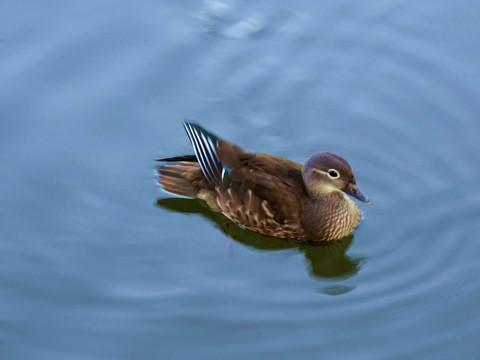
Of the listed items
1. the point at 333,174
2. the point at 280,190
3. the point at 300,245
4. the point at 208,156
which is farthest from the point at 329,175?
the point at 208,156

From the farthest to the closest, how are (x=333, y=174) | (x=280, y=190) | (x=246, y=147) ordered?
(x=246, y=147), (x=280, y=190), (x=333, y=174)

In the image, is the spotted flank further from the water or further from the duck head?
the duck head

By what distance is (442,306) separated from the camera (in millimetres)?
A: 6047

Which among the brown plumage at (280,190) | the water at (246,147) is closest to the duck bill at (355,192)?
the brown plumage at (280,190)

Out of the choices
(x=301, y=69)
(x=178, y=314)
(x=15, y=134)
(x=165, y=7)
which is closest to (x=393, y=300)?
(x=178, y=314)

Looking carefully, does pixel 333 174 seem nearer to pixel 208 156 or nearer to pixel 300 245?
pixel 300 245

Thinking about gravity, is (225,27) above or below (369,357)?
above

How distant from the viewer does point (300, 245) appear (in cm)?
682

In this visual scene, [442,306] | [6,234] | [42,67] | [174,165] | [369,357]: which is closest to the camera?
[369,357]

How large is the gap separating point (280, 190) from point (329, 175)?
37cm

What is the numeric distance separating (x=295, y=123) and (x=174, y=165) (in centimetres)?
104

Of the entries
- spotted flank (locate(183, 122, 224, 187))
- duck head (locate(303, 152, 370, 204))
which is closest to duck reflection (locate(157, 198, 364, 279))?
spotted flank (locate(183, 122, 224, 187))

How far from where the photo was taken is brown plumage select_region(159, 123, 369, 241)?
21.9 ft

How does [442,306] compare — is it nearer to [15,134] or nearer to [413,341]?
[413,341]
